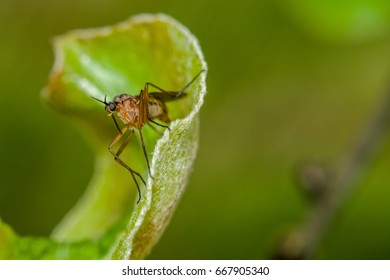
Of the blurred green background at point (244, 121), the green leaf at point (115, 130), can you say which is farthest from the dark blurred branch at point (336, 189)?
the green leaf at point (115, 130)

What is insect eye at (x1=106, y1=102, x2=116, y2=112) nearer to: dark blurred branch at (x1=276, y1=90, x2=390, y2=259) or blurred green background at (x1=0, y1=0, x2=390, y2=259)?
dark blurred branch at (x1=276, y1=90, x2=390, y2=259)

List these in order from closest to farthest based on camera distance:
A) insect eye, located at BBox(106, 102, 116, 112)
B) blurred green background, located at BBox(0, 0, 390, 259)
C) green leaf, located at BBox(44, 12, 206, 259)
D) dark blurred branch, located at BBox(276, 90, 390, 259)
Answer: green leaf, located at BBox(44, 12, 206, 259)
insect eye, located at BBox(106, 102, 116, 112)
dark blurred branch, located at BBox(276, 90, 390, 259)
blurred green background, located at BBox(0, 0, 390, 259)

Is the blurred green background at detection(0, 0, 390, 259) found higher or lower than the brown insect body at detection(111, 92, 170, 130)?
lower

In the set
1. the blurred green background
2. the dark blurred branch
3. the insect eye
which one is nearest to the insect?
the insect eye

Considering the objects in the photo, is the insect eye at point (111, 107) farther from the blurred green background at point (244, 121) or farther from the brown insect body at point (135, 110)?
the blurred green background at point (244, 121)

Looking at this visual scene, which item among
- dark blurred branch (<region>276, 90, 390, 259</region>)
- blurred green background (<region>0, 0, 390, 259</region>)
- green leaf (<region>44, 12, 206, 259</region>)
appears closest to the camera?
green leaf (<region>44, 12, 206, 259</region>)

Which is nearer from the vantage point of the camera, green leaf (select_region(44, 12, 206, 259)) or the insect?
green leaf (select_region(44, 12, 206, 259))

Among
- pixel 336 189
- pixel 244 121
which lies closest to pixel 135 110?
pixel 336 189
